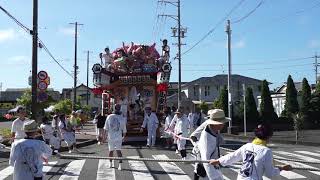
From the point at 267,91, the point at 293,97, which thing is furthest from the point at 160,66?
the point at 293,97

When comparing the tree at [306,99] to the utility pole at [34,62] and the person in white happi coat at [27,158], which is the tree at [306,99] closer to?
the utility pole at [34,62]

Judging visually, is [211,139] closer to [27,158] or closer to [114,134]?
[27,158]

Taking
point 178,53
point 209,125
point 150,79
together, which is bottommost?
point 209,125

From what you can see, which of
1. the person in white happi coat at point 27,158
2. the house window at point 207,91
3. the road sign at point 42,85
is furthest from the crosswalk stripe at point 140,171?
the house window at point 207,91

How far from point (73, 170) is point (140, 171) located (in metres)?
1.88

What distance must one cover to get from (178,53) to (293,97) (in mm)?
12205

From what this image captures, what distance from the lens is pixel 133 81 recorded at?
82.6ft

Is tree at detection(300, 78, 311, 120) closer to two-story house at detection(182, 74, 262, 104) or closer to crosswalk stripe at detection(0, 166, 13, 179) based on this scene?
two-story house at detection(182, 74, 262, 104)

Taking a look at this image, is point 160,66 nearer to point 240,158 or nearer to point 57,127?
point 57,127

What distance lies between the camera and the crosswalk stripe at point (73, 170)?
12758mm

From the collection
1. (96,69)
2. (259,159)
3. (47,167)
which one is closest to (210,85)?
(96,69)

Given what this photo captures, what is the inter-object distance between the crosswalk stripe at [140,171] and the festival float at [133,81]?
8.80 metres

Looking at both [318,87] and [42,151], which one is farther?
[318,87]

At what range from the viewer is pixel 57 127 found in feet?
67.2
